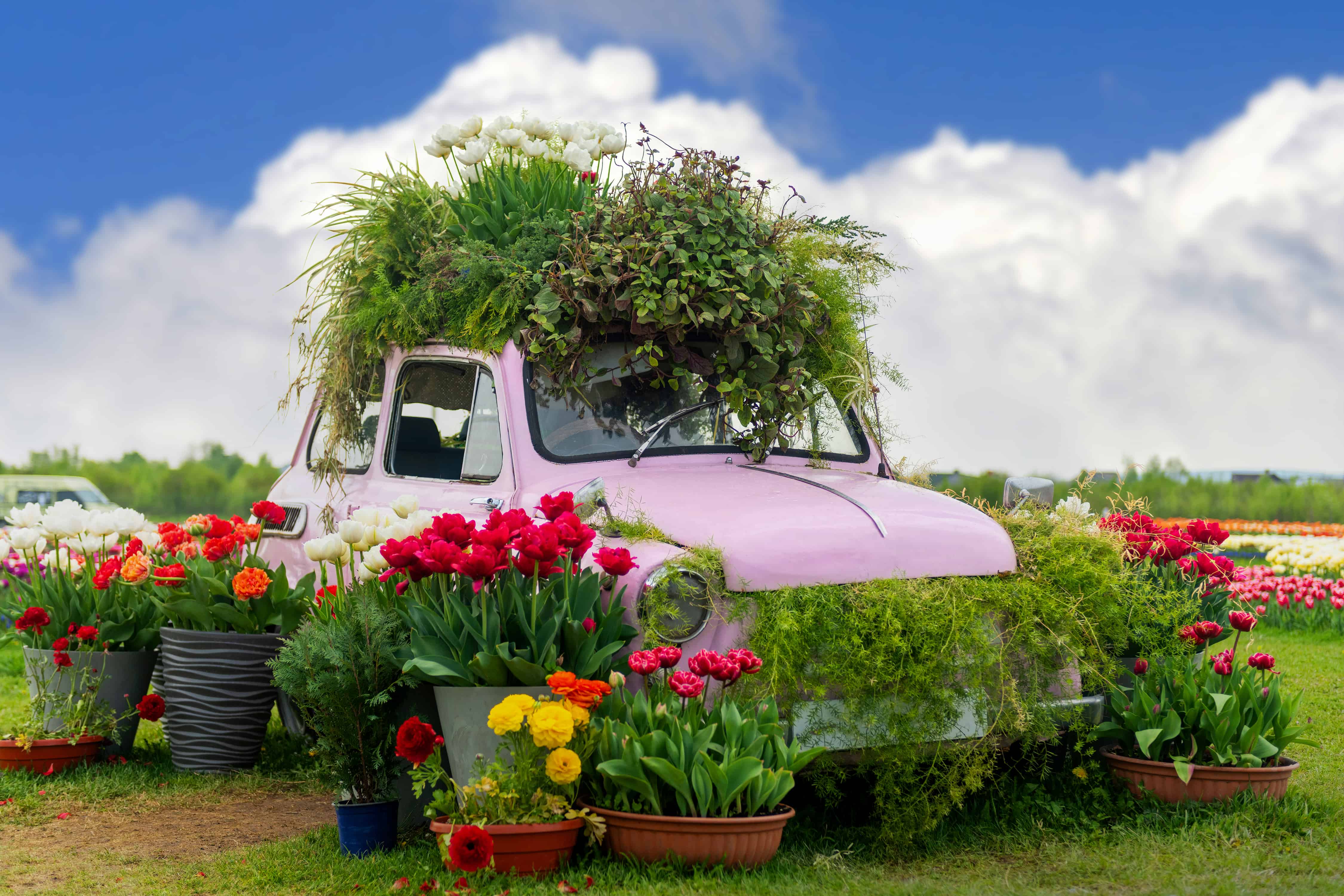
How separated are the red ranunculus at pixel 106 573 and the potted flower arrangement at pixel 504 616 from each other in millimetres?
3201

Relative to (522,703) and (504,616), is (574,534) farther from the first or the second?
(522,703)

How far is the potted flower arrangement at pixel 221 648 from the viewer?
21.1ft

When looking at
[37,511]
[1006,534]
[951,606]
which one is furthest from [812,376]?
[37,511]

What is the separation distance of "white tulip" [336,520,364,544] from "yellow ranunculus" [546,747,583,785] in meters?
1.54

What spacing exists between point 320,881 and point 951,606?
259 centimetres

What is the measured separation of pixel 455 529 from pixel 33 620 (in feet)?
12.3

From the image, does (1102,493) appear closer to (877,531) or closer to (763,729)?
(877,531)

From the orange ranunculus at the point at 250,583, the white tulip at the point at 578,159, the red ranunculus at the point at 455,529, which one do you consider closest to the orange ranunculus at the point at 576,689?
the red ranunculus at the point at 455,529

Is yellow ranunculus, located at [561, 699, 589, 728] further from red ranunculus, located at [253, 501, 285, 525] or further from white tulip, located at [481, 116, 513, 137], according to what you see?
white tulip, located at [481, 116, 513, 137]

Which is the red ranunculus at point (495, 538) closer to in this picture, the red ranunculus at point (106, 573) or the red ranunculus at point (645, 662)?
the red ranunculus at point (645, 662)

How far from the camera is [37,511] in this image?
727 cm

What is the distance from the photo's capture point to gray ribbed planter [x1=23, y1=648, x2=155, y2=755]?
6.83m

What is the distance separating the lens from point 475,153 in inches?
263

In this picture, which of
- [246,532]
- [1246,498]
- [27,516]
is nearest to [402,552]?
[246,532]
